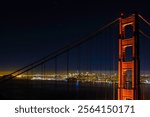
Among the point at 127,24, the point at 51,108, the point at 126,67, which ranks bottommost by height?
the point at 51,108

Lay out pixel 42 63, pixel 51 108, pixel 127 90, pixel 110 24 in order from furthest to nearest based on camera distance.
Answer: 1. pixel 110 24
2. pixel 42 63
3. pixel 127 90
4. pixel 51 108

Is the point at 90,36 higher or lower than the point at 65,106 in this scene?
higher

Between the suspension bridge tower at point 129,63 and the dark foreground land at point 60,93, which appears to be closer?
the suspension bridge tower at point 129,63

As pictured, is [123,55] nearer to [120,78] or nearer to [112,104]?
[120,78]

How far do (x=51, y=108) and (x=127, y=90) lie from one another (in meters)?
4.78

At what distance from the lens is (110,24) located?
12.6 meters

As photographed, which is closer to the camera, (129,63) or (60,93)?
(129,63)

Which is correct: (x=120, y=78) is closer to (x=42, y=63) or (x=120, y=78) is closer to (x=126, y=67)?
(x=126, y=67)

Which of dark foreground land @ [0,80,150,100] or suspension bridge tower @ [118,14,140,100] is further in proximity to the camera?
dark foreground land @ [0,80,150,100]

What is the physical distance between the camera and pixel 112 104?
6.28 meters

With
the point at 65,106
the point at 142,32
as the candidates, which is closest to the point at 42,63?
the point at 142,32

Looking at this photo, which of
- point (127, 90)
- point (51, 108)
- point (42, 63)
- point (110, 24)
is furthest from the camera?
point (110, 24)

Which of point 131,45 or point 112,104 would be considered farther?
point 131,45

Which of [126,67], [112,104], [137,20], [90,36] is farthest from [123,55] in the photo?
[112,104]
